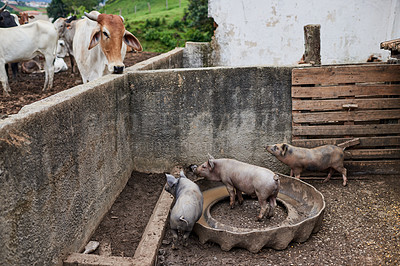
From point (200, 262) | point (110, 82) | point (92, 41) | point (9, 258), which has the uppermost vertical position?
point (92, 41)

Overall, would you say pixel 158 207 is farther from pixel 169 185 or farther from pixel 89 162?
pixel 89 162

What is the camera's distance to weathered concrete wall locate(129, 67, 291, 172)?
548 cm

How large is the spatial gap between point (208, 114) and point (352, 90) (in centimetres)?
217

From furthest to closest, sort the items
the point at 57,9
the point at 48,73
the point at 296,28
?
the point at 57,9 < the point at 296,28 < the point at 48,73

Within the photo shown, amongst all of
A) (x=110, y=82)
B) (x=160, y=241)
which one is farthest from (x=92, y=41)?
(x=160, y=241)

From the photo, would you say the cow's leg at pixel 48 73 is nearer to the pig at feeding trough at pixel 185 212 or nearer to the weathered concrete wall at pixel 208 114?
the weathered concrete wall at pixel 208 114

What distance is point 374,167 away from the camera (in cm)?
568

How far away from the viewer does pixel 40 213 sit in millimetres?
3037

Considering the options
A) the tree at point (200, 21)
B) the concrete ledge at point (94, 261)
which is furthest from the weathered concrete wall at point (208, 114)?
the tree at point (200, 21)

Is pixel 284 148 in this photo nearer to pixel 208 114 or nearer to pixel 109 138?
pixel 208 114

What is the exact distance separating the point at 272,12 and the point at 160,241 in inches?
315

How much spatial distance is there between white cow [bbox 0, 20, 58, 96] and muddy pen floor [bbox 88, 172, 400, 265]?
461cm

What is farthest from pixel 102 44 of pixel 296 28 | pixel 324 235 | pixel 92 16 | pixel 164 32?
pixel 164 32

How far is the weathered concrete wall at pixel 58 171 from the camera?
2680 millimetres
